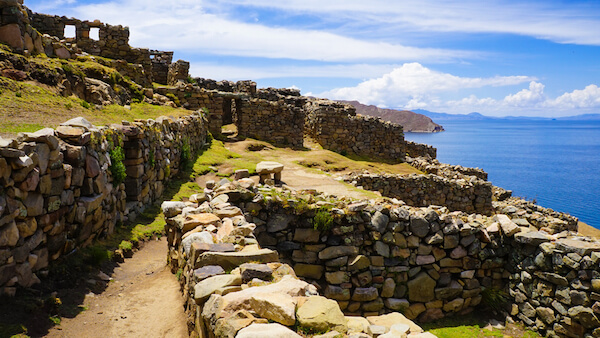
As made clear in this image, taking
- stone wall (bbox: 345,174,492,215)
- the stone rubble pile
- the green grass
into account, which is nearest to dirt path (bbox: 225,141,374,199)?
the green grass

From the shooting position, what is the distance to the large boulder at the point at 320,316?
4469mm

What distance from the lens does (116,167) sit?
10367 mm

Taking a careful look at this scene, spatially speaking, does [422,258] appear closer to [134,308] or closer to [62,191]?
[134,308]

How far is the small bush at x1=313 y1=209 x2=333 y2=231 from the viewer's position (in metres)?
9.41

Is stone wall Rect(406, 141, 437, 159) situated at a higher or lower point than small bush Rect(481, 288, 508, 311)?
higher

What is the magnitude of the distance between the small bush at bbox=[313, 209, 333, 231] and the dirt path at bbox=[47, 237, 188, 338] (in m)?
3.29

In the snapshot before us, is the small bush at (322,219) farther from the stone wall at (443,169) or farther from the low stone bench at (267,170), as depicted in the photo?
the stone wall at (443,169)

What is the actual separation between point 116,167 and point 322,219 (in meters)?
5.40

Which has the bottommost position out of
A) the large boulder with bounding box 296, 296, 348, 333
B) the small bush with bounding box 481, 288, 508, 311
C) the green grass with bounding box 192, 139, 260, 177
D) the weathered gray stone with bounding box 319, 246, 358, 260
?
the small bush with bounding box 481, 288, 508, 311

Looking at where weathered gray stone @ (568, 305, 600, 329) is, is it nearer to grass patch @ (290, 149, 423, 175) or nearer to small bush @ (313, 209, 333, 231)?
small bush @ (313, 209, 333, 231)

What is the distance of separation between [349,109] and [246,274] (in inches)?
1084

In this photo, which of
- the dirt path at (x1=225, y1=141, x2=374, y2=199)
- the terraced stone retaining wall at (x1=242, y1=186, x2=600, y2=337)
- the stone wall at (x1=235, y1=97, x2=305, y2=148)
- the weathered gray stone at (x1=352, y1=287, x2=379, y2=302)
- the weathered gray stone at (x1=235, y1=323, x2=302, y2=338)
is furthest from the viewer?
the stone wall at (x1=235, y1=97, x2=305, y2=148)

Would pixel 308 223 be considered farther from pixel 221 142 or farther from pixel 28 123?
pixel 221 142

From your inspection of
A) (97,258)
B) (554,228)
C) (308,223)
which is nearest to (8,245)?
(97,258)
